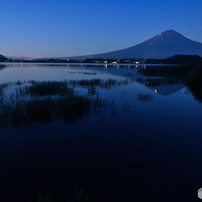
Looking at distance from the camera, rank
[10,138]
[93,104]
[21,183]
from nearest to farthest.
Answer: [21,183] < [10,138] < [93,104]

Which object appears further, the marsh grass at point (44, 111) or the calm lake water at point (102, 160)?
the marsh grass at point (44, 111)

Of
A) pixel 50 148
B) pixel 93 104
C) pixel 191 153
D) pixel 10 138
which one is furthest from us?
pixel 93 104

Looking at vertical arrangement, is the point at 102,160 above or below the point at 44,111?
below

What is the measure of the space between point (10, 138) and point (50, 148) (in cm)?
251

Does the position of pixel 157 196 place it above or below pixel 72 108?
below

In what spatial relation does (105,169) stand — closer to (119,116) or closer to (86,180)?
(86,180)

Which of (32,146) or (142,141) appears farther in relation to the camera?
(142,141)

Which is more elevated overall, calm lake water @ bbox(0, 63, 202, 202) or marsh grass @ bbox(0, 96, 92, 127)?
marsh grass @ bbox(0, 96, 92, 127)

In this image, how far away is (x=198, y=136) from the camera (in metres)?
8.47

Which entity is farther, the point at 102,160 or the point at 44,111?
the point at 44,111

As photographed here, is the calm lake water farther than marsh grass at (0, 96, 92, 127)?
No

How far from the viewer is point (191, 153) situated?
6.84 meters

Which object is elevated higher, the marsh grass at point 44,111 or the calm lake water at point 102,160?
the marsh grass at point 44,111

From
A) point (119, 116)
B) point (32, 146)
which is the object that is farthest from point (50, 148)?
point (119, 116)
